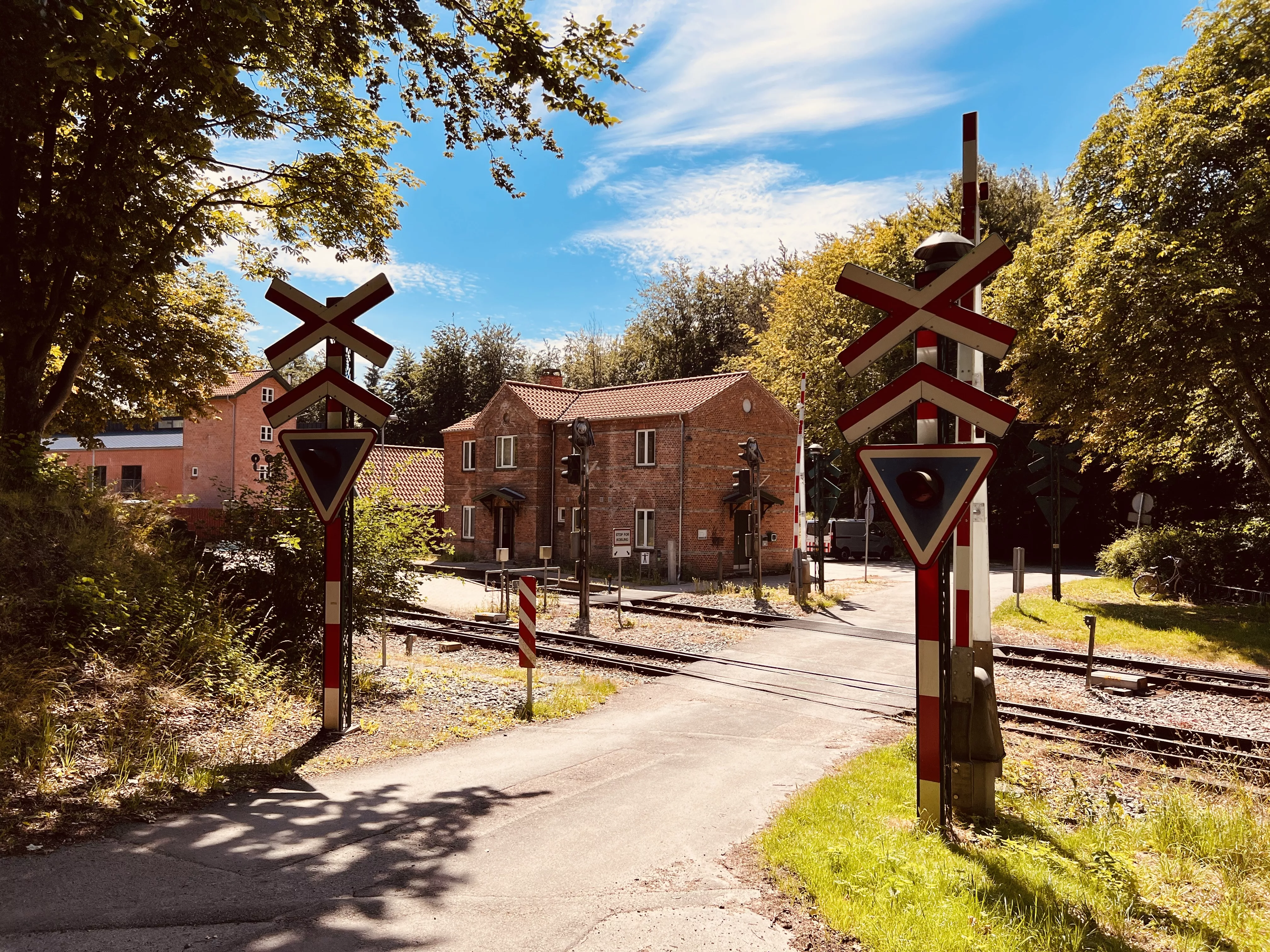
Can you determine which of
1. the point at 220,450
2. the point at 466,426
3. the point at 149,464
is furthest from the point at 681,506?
the point at 149,464

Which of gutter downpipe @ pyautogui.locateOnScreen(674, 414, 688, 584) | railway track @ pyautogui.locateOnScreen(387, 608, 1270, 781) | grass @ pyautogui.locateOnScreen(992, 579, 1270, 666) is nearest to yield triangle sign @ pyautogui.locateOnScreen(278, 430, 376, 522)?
railway track @ pyautogui.locateOnScreen(387, 608, 1270, 781)

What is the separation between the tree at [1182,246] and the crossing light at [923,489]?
14959 mm

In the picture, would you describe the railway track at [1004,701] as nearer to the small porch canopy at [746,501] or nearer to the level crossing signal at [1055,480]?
the level crossing signal at [1055,480]

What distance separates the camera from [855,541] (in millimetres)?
38812

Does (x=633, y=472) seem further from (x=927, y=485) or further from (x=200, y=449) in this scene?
(x=200, y=449)

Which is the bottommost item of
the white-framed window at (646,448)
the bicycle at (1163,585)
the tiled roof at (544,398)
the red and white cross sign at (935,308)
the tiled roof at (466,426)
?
the bicycle at (1163,585)

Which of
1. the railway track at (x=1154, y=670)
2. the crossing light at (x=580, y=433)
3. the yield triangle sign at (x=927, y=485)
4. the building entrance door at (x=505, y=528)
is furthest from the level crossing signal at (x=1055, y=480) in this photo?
the building entrance door at (x=505, y=528)

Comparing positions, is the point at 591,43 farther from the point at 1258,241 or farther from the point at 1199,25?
the point at 1199,25

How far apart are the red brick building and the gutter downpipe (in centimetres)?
4

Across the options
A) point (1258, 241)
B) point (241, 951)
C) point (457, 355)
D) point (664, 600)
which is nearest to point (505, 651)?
point (664, 600)

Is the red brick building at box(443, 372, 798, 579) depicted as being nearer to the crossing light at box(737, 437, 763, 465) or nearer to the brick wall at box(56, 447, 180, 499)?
the crossing light at box(737, 437, 763, 465)

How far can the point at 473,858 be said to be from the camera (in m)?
4.88

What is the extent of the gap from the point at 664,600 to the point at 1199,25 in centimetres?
1895

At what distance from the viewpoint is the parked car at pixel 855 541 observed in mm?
38844
